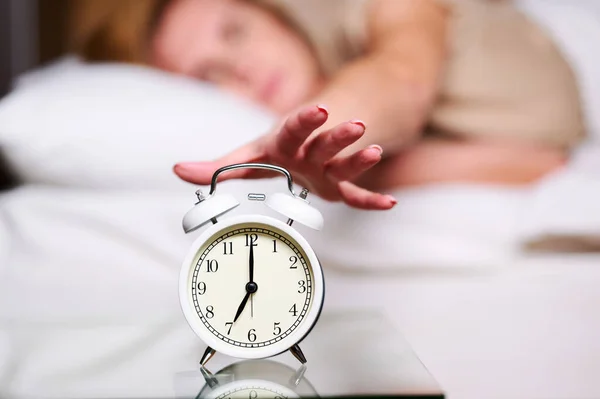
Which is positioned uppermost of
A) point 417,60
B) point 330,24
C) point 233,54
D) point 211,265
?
point 330,24

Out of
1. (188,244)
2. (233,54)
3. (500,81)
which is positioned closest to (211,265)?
(188,244)

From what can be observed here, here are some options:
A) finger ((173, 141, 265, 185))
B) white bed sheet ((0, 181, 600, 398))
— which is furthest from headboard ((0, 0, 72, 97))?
finger ((173, 141, 265, 185))

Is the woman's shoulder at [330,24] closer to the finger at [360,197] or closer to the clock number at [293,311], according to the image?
the finger at [360,197]

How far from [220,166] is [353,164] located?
0.45 ft

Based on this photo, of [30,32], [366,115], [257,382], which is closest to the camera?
[257,382]

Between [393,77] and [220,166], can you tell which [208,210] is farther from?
Answer: [393,77]

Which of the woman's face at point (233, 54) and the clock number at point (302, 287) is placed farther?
the woman's face at point (233, 54)

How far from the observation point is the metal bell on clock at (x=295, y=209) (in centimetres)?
56

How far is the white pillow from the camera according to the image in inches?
37.8

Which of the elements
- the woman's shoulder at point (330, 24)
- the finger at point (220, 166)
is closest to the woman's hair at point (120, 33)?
the woman's shoulder at point (330, 24)

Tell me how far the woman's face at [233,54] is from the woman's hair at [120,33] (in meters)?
0.04

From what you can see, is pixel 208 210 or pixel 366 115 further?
pixel 366 115

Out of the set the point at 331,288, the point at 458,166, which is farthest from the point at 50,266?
the point at 458,166

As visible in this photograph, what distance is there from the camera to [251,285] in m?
0.59
